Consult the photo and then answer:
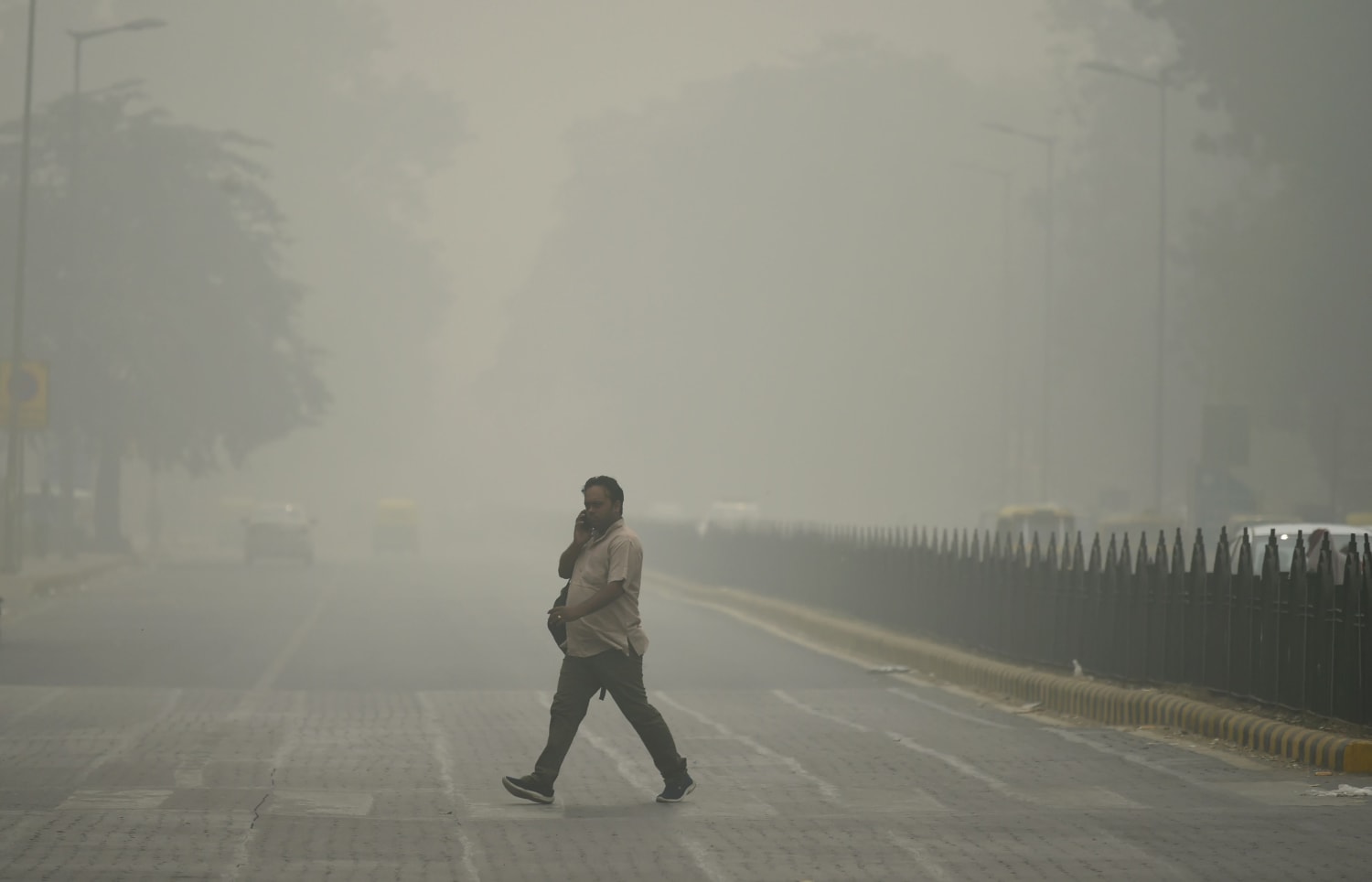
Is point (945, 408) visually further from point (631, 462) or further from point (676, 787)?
point (676, 787)

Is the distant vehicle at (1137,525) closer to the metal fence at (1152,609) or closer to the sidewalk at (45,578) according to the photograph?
the metal fence at (1152,609)

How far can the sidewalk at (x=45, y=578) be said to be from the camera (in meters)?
34.6

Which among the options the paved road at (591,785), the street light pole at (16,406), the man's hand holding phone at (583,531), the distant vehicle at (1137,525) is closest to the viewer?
the paved road at (591,785)

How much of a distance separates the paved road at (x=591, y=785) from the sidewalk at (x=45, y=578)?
33.7ft

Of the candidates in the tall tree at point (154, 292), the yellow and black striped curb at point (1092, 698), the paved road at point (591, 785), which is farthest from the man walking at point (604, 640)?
the tall tree at point (154, 292)

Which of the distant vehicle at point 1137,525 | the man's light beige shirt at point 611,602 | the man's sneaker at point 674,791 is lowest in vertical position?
the man's sneaker at point 674,791

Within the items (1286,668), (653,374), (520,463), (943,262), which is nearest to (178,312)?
(1286,668)

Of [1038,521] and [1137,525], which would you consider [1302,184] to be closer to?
[1137,525]

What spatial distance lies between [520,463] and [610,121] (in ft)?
91.7

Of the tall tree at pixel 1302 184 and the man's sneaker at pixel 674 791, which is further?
the tall tree at pixel 1302 184

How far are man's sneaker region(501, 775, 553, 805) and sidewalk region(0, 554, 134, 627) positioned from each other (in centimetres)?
1833

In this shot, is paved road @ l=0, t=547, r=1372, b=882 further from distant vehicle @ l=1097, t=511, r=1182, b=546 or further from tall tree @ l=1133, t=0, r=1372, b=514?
tall tree @ l=1133, t=0, r=1372, b=514

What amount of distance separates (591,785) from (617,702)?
3.91 ft

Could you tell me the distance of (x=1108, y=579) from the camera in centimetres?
1919
